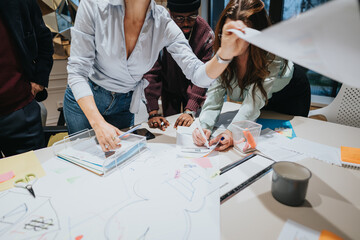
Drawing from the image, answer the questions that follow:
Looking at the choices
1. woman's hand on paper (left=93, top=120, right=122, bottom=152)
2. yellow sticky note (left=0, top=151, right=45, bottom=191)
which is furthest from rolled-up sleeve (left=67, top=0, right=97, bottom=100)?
yellow sticky note (left=0, top=151, right=45, bottom=191)

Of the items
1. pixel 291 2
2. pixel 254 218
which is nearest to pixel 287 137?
pixel 254 218

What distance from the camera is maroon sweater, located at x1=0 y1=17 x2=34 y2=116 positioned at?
3.22 ft

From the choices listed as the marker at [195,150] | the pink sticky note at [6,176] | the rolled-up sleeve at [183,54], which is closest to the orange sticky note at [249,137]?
the marker at [195,150]

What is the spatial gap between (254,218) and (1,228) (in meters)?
0.63

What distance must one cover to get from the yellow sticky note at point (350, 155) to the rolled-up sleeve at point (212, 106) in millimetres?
556

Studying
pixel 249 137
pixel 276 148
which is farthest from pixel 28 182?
pixel 276 148

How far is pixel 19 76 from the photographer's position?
41.2 inches

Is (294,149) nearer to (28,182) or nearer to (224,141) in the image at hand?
(224,141)

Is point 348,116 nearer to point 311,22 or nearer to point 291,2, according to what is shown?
point 311,22

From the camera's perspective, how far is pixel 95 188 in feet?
2.16

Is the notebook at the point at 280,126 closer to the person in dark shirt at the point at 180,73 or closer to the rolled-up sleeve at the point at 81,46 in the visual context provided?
the person in dark shirt at the point at 180,73

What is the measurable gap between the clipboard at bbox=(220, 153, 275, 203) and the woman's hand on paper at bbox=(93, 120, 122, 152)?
42 centimetres

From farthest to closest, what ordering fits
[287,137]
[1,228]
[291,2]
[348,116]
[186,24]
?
[291,2] < [186,24] < [348,116] < [287,137] < [1,228]

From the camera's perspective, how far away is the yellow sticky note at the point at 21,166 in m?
0.71
